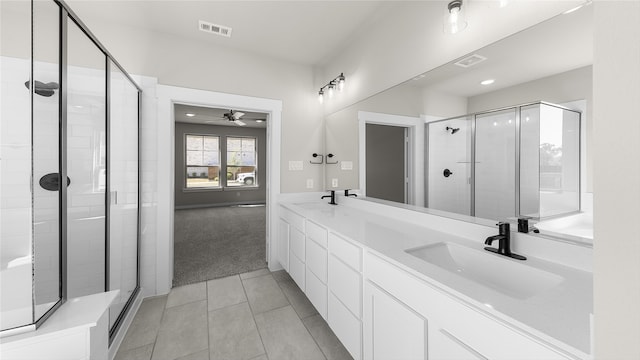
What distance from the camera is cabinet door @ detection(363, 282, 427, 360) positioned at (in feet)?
3.26

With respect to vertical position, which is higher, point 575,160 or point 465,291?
point 575,160

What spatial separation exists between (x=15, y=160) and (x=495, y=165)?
2678 millimetres

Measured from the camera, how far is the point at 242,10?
208 cm

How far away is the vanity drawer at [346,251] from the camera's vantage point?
4.54ft

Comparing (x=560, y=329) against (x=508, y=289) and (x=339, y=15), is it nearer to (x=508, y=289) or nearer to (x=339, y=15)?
(x=508, y=289)

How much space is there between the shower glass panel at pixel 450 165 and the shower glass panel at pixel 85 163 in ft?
7.22

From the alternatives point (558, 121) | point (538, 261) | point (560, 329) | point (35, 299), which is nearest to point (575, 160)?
point (558, 121)

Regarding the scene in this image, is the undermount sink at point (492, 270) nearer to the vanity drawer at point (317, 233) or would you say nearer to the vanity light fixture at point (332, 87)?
the vanity drawer at point (317, 233)

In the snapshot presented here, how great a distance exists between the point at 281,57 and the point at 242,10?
2.65 feet

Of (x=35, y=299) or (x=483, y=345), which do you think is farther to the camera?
(x=35, y=299)

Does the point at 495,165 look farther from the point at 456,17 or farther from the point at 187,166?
the point at 187,166

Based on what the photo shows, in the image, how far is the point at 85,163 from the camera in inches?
63.4

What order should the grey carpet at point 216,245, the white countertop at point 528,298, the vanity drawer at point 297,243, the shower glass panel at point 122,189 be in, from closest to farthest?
the white countertop at point 528,298, the shower glass panel at point 122,189, the vanity drawer at point 297,243, the grey carpet at point 216,245

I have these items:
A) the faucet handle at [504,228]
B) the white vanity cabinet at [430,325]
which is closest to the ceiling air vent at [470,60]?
the faucet handle at [504,228]
